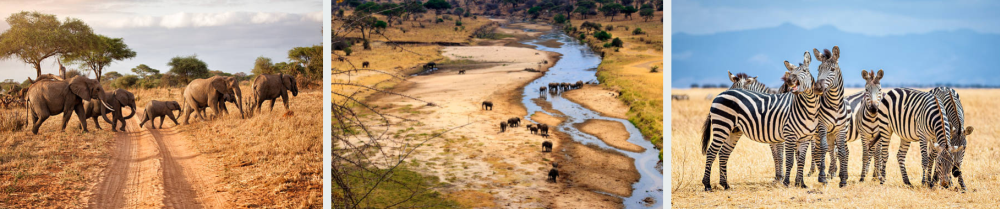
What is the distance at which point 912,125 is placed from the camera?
224 inches

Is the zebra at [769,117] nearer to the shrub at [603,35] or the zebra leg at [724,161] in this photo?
the zebra leg at [724,161]

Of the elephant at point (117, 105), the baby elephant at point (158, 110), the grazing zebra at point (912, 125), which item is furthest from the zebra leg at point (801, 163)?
the elephant at point (117, 105)

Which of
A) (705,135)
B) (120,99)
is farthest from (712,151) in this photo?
(120,99)

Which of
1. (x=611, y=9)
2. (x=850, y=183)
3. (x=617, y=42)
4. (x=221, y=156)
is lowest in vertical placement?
(x=850, y=183)

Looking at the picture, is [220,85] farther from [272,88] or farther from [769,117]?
[769,117]

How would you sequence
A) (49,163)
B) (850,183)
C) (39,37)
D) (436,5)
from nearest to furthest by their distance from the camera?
(49,163), (39,37), (850,183), (436,5)

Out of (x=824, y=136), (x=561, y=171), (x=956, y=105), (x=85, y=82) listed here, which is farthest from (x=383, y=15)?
(x=956, y=105)

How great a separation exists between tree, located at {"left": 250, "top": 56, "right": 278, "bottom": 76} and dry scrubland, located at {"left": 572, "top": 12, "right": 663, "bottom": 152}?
4.52 meters

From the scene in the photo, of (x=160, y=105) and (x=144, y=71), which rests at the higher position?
(x=144, y=71)

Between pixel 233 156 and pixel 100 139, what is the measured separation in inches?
44.1

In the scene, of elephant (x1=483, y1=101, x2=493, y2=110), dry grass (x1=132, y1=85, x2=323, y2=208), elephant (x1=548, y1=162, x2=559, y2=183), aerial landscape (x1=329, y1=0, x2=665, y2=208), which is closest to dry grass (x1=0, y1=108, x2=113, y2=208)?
dry grass (x1=132, y1=85, x2=323, y2=208)

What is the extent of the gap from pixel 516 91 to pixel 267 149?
13.1ft

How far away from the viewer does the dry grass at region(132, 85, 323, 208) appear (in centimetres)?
620

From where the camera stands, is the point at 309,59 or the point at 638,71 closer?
the point at 309,59
